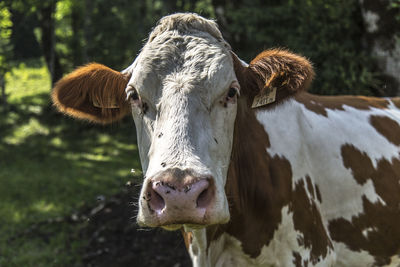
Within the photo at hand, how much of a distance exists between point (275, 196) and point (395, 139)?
1.31m

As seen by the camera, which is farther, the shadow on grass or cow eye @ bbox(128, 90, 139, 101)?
the shadow on grass

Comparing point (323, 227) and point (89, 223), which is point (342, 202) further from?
point (89, 223)

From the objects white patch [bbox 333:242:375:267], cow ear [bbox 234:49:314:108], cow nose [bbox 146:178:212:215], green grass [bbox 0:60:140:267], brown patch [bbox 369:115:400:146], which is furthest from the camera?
A: green grass [bbox 0:60:140:267]

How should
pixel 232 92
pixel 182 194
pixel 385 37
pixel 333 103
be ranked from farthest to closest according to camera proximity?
pixel 385 37 < pixel 333 103 < pixel 232 92 < pixel 182 194

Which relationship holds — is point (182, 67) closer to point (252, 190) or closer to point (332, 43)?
point (252, 190)

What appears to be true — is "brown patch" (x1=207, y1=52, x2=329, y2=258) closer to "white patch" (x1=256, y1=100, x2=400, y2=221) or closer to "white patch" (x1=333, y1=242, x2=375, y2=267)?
"white patch" (x1=256, y1=100, x2=400, y2=221)

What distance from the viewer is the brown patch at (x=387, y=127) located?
3928 mm

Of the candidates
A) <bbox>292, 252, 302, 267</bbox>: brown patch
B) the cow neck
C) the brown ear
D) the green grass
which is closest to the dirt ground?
the green grass

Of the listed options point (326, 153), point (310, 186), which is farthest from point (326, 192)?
point (326, 153)

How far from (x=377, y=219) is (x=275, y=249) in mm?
915

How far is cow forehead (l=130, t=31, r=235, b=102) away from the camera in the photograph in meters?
2.68

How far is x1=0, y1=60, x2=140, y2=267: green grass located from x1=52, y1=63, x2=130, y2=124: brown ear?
390 millimetres

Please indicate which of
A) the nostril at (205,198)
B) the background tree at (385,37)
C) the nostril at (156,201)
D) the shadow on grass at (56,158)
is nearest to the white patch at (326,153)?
the nostril at (205,198)

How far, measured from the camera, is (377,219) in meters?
3.66
